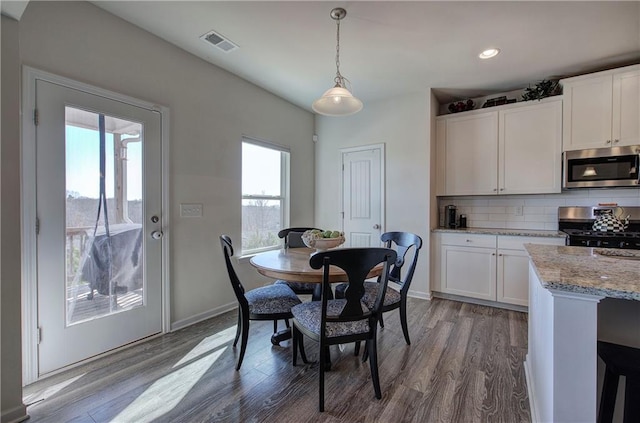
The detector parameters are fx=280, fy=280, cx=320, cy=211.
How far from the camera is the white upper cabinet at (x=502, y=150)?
10.3 feet

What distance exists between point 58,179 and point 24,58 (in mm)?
781

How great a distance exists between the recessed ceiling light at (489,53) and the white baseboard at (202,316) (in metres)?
3.66

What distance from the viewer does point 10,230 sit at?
1533 millimetres

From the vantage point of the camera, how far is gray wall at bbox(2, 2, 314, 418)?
183 centimetres

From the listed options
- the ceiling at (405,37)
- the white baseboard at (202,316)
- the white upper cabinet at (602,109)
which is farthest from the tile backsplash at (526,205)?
the white baseboard at (202,316)

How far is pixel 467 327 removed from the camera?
2742 millimetres

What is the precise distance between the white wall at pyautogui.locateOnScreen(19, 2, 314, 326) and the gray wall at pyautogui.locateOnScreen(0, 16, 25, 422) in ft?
1.31

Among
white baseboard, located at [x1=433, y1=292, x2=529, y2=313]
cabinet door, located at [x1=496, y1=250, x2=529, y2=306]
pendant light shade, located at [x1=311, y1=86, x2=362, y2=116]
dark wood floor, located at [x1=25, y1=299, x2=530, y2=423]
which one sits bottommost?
dark wood floor, located at [x1=25, y1=299, x2=530, y2=423]

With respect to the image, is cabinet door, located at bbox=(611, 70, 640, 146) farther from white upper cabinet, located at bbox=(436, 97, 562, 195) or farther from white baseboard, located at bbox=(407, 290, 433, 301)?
white baseboard, located at bbox=(407, 290, 433, 301)

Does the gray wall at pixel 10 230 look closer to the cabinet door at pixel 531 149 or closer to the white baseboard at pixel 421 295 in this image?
the white baseboard at pixel 421 295

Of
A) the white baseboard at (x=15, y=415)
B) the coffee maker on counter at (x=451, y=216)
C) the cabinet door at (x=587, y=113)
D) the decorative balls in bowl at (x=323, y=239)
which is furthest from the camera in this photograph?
the coffee maker on counter at (x=451, y=216)

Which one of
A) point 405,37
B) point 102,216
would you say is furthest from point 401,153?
point 102,216

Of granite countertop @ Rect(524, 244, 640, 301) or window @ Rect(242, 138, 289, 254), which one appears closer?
granite countertop @ Rect(524, 244, 640, 301)

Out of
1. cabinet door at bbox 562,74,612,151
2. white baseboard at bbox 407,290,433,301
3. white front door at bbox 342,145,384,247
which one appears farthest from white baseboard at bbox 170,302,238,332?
cabinet door at bbox 562,74,612,151
